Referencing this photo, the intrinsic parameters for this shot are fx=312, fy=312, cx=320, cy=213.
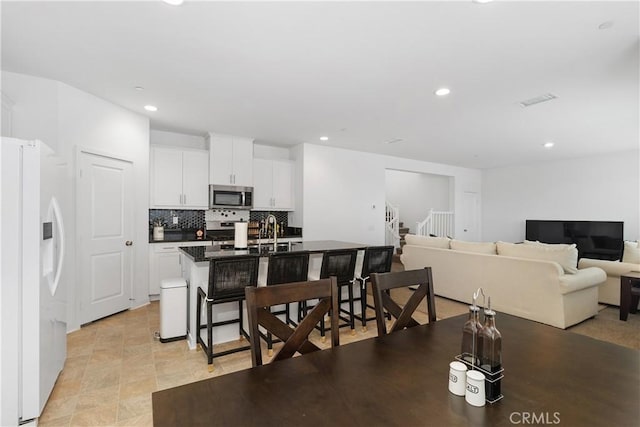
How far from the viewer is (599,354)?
1.21 meters

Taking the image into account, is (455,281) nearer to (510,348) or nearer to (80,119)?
(510,348)

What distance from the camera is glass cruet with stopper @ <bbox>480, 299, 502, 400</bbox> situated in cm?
92

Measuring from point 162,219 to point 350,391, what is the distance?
5057mm

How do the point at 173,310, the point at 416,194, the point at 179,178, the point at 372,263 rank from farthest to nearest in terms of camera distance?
the point at 416,194 → the point at 179,178 → the point at 372,263 → the point at 173,310

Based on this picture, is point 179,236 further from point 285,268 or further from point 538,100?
point 538,100

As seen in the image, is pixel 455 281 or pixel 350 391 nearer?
pixel 350 391

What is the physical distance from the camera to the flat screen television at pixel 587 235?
6551mm

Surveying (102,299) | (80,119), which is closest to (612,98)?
(80,119)

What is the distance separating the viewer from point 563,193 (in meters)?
7.55

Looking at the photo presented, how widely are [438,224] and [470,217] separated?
121 cm

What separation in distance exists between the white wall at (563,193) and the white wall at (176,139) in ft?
25.7

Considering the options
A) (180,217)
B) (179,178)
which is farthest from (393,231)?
(179,178)

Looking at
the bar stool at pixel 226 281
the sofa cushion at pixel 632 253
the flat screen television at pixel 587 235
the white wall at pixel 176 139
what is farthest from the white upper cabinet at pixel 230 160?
the flat screen television at pixel 587 235

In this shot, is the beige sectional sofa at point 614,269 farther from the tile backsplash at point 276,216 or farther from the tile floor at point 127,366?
the tile backsplash at point 276,216
